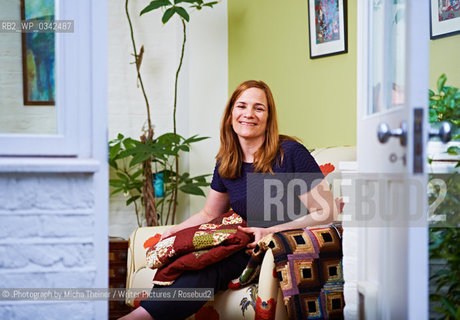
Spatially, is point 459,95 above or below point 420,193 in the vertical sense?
above

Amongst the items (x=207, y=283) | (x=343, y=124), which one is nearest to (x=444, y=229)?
(x=207, y=283)

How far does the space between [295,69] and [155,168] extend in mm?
1232

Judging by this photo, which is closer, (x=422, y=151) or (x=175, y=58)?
(x=422, y=151)

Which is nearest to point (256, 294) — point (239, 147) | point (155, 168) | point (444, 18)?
point (239, 147)

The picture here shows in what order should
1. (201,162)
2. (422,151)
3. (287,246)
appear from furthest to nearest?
(201,162)
(287,246)
(422,151)

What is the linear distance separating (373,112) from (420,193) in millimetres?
453

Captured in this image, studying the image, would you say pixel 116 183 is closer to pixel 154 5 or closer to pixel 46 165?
pixel 154 5

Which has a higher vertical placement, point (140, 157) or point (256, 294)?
point (140, 157)

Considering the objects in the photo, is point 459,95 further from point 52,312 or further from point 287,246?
point 52,312

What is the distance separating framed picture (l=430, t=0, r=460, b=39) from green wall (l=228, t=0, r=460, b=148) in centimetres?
3

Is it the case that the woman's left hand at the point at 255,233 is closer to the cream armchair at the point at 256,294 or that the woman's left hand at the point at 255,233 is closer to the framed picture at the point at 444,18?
the cream armchair at the point at 256,294

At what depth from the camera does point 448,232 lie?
1.86 m

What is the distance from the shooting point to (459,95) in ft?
6.66

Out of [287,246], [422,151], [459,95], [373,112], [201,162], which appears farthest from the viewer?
[201,162]
